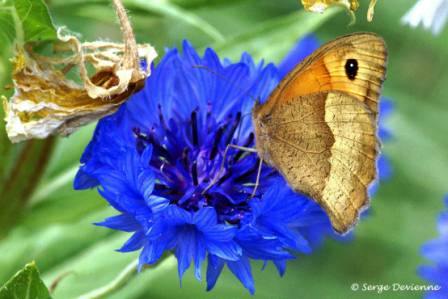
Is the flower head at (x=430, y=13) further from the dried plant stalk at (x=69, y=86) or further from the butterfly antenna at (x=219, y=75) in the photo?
the dried plant stalk at (x=69, y=86)

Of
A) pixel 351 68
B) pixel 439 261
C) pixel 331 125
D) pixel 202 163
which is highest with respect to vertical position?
pixel 351 68

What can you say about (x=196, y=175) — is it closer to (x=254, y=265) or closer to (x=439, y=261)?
(x=439, y=261)

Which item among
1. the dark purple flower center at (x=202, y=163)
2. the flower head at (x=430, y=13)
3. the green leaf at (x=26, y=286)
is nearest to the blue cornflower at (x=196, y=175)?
the dark purple flower center at (x=202, y=163)

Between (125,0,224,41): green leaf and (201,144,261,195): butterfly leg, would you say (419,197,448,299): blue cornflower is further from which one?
(125,0,224,41): green leaf

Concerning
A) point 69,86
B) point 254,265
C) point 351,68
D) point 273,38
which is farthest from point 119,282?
point 254,265

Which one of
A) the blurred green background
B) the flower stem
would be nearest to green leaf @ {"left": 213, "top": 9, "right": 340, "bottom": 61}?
the blurred green background
